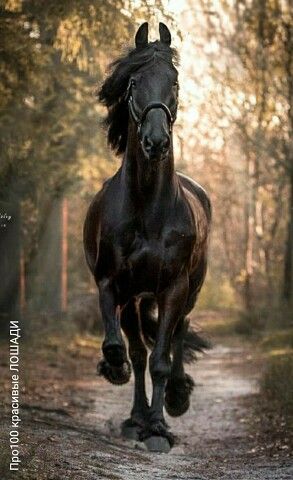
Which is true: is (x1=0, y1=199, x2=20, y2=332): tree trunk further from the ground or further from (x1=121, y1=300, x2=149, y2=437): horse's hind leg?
(x1=121, y1=300, x2=149, y2=437): horse's hind leg

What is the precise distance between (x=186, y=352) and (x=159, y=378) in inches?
101

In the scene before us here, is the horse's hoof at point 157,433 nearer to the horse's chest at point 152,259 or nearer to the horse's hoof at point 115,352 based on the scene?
the horse's hoof at point 115,352

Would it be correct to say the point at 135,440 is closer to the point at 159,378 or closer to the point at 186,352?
the point at 159,378

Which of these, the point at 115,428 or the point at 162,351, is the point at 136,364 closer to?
the point at 115,428

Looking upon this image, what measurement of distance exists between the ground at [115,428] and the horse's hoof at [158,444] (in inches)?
3.1

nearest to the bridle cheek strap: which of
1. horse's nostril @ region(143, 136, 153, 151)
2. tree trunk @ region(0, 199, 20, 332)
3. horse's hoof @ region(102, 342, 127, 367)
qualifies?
horse's nostril @ region(143, 136, 153, 151)

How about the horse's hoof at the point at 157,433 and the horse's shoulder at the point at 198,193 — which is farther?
the horse's shoulder at the point at 198,193

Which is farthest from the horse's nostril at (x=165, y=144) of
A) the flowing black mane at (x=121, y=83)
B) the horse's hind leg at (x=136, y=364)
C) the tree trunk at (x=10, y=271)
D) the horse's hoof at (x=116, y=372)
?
the tree trunk at (x=10, y=271)

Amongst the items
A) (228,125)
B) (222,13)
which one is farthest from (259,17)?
(228,125)

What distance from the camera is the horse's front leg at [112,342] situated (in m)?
8.23

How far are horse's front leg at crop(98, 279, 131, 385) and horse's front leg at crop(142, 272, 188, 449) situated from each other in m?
0.25

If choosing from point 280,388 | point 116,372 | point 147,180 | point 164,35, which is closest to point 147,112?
point 147,180

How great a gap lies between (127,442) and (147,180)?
2.41 m

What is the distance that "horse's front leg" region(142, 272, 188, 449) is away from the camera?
27.6 ft
